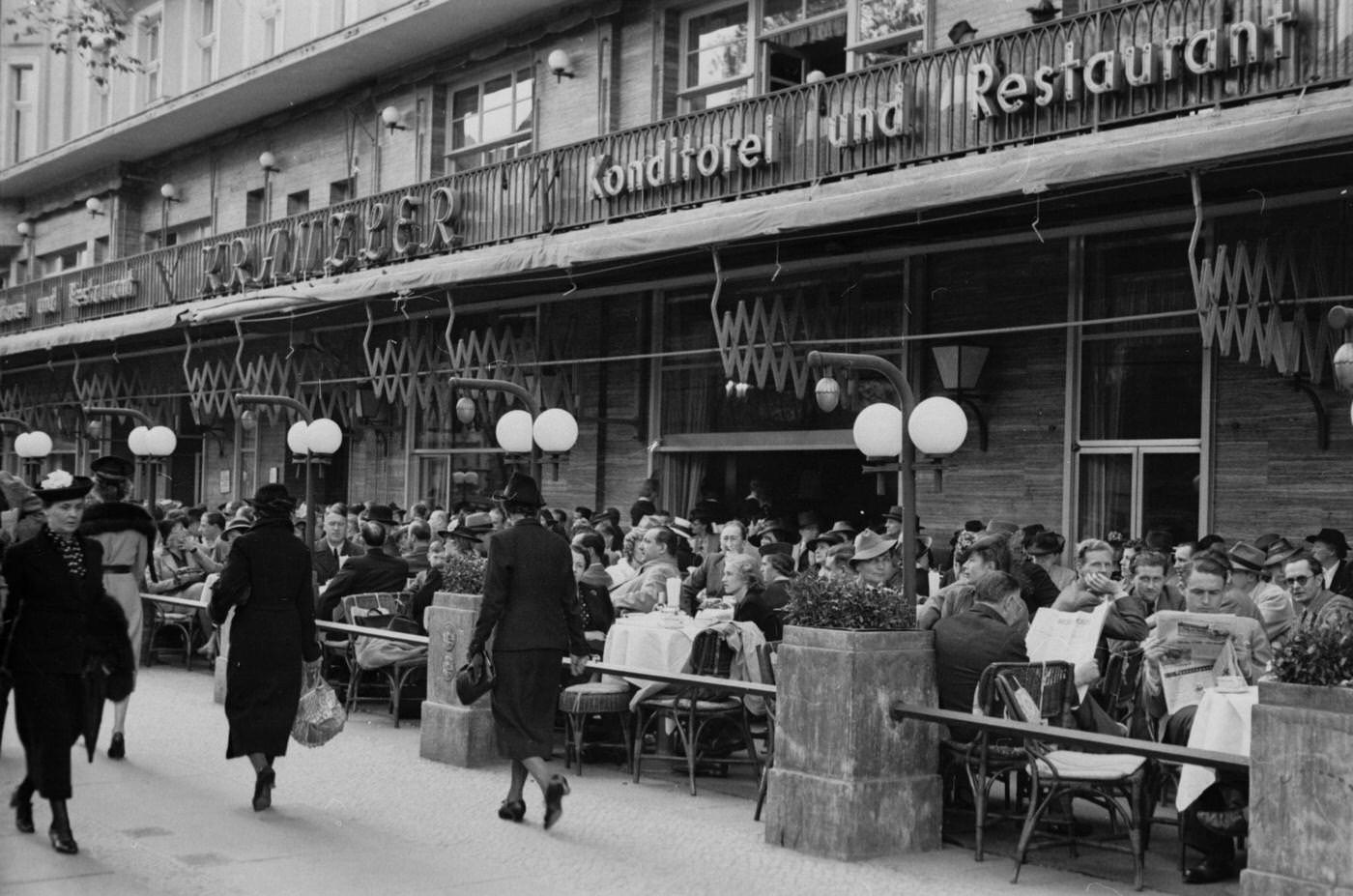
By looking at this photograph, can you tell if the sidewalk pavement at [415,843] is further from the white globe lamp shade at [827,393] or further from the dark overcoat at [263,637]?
the white globe lamp shade at [827,393]

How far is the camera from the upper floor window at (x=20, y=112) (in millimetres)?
37406

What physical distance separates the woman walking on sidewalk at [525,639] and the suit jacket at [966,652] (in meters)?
1.98

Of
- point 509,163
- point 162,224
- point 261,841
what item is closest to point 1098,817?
point 261,841

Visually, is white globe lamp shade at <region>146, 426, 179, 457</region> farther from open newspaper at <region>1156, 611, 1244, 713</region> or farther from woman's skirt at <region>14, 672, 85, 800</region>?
open newspaper at <region>1156, 611, 1244, 713</region>

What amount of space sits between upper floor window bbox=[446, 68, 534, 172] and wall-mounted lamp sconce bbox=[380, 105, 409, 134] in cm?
85

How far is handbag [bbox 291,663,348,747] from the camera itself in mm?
9352

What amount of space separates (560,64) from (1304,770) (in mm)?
17093

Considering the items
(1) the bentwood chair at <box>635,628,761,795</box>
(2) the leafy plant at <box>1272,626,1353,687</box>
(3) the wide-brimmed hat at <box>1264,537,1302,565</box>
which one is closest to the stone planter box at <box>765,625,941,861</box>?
(1) the bentwood chair at <box>635,628,761,795</box>

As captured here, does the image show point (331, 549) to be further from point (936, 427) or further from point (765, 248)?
point (936, 427)

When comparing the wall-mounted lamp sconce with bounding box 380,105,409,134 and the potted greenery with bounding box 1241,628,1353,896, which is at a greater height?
the wall-mounted lamp sconce with bounding box 380,105,409,134

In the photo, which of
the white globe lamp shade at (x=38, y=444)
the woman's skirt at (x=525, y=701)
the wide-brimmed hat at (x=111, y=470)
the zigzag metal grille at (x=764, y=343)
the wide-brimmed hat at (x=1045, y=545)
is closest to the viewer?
the woman's skirt at (x=525, y=701)

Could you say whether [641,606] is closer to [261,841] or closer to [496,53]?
[261,841]

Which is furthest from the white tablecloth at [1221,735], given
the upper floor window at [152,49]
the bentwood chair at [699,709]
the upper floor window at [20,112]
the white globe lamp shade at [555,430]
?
the upper floor window at [20,112]

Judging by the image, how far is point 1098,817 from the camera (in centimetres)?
933
